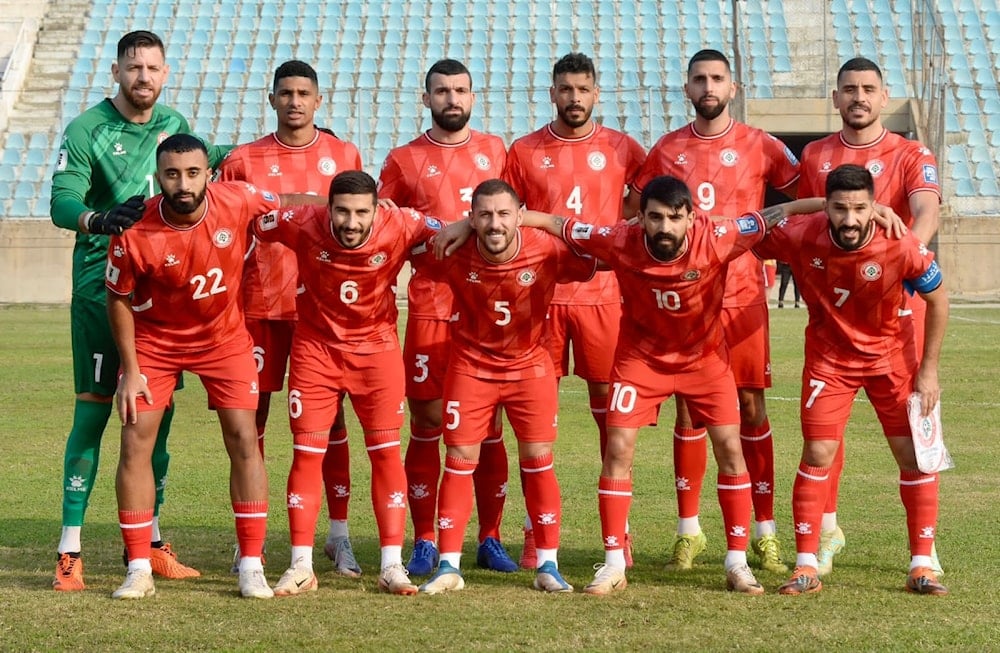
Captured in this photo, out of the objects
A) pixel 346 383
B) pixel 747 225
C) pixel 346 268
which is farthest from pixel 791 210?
pixel 346 383

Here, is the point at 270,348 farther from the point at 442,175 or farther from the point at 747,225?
the point at 747,225

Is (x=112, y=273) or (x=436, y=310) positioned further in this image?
(x=436, y=310)

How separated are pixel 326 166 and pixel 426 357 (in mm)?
1051

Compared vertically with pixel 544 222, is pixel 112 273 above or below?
below

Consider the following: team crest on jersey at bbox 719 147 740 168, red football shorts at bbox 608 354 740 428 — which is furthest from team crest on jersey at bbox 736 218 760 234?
team crest on jersey at bbox 719 147 740 168

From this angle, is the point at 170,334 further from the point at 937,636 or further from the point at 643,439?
the point at 643,439

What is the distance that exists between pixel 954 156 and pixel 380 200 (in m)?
24.7

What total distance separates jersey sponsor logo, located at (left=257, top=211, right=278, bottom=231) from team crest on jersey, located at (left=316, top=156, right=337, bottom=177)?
741mm

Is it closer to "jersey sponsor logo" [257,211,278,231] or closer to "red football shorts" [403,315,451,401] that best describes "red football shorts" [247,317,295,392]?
"red football shorts" [403,315,451,401]

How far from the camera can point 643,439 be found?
10148mm

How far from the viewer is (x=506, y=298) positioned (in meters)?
6.09

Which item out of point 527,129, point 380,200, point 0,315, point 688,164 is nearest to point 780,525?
point 688,164

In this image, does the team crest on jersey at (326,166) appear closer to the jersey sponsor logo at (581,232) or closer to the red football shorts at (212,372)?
the red football shorts at (212,372)

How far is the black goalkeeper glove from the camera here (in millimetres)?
5602
